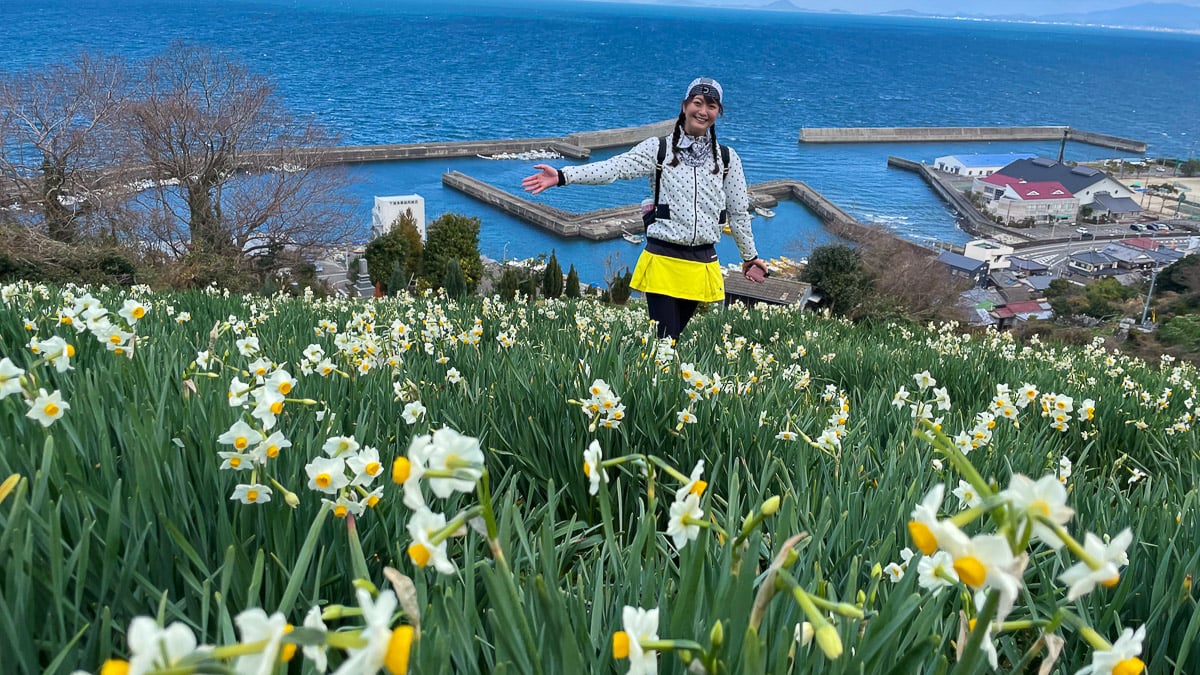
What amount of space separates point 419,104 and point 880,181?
5087 centimetres

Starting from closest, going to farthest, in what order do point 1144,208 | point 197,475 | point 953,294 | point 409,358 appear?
point 197,475
point 409,358
point 953,294
point 1144,208

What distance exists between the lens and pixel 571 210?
169 ft

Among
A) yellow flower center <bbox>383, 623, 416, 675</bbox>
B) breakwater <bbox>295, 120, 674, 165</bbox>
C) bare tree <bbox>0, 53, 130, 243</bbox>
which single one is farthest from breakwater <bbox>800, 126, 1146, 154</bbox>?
yellow flower center <bbox>383, 623, 416, 675</bbox>

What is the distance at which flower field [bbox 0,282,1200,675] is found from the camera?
0.65 metres

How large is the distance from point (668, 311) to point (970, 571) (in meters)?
3.58

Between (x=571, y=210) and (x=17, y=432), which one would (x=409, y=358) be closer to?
(x=17, y=432)

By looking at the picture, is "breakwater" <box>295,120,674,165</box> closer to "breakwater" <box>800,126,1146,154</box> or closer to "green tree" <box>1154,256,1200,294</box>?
"breakwater" <box>800,126,1146,154</box>

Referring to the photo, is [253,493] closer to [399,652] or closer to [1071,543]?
[399,652]

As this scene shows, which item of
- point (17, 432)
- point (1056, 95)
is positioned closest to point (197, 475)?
point (17, 432)

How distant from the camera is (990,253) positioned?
44781 mm

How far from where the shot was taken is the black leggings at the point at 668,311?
404cm

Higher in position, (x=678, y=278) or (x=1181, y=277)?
(x=678, y=278)

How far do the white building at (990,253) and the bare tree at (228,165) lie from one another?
35.0 meters

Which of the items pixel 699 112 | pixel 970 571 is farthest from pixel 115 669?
pixel 699 112
